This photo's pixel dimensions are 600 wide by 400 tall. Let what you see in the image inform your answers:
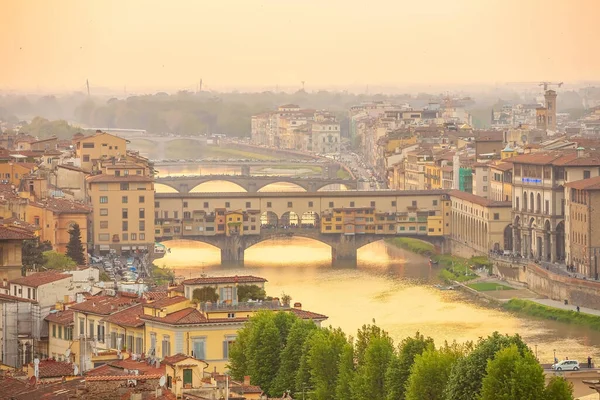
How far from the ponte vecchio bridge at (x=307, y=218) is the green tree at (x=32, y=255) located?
43.2 ft

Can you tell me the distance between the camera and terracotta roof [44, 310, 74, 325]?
59.9ft

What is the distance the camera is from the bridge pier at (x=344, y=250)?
39541 mm

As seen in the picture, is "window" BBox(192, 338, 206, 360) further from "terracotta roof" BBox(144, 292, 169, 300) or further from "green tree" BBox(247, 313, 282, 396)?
"terracotta roof" BBox(144, 292, 169, 300)

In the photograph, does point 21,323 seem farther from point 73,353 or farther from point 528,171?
point 528,171

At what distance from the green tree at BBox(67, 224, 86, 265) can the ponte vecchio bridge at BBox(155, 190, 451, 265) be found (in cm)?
854

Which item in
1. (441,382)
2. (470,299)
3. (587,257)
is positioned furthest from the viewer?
(587,257)

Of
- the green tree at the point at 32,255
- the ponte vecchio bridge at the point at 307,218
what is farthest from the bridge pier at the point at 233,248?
the green tree at the point at 32,255

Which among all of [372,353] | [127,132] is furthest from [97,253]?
[127,132]

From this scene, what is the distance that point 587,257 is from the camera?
3378 cm

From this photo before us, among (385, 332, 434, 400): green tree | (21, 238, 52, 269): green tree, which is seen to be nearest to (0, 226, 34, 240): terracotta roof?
(21, 238, 52, 269): green tree

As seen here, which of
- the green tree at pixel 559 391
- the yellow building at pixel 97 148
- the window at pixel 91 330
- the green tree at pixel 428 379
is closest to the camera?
the green tree at pixel 559 391

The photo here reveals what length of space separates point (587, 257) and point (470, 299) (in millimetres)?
2961

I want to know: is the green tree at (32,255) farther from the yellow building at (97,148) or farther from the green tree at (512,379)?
the yellow building at (97,148)

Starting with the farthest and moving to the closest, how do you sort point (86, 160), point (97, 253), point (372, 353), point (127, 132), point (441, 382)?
1. point (127, 132)
2. point (86, 160)
3. point (97, 253)
4. point (372, 353)
5. point (441, 382)
